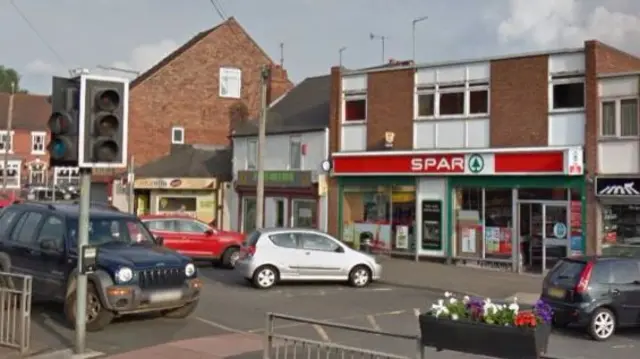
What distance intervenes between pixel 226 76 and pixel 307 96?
866 cm

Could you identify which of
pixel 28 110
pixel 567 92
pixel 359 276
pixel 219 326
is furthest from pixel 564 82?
pixel 28 110

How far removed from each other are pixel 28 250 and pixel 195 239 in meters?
9.96

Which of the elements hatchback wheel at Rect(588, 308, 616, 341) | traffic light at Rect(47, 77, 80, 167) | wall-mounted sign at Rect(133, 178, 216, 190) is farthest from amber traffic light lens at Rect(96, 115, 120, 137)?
wall-mounted sign at Rect(133, 178, 216, 190)

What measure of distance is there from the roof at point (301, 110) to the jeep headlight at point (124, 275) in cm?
1716

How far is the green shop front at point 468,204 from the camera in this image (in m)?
22.3

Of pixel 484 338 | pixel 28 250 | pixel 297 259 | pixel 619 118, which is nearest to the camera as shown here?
pixel 484 338

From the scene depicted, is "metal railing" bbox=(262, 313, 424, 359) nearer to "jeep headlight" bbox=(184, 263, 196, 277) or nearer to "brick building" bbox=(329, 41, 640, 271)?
"jeep headlight" bbox=(184, 263, 196, 277)

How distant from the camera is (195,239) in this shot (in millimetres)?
23000

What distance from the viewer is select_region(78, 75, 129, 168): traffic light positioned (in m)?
9.84

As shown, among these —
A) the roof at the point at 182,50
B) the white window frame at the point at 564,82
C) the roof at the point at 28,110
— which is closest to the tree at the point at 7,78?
the roof at the point at 28,110

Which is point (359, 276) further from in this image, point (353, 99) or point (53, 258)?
point (353, 99)

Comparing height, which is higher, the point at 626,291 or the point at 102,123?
the point at 102,123

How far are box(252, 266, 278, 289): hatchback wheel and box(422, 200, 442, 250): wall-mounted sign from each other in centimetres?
815

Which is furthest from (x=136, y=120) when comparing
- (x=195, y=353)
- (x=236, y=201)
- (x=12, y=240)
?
(x=195, y=353)
